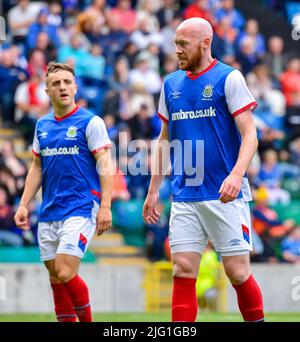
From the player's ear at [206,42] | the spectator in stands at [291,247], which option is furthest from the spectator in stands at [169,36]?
the player's ear at [206,42]

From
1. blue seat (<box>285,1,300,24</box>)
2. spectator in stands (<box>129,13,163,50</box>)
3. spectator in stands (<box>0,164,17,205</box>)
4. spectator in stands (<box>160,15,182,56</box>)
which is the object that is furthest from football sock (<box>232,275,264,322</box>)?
blue seat (<box>285,1,300,24</box>)

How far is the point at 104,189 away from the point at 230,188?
192 cm

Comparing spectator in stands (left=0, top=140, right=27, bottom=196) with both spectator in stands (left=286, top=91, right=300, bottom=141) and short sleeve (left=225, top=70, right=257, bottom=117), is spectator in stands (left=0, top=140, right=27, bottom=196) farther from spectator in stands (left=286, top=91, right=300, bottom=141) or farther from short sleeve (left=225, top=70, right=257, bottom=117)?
short sleeve (left=225, top=70, right=257, bottom=117)

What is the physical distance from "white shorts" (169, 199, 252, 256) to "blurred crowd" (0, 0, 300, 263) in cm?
768

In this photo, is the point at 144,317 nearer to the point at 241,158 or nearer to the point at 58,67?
the point at 58,67

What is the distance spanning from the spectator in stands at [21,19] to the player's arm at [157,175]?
10.2 meters

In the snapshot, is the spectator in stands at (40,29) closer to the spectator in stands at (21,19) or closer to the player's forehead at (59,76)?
the spectator in stands at (21,19)


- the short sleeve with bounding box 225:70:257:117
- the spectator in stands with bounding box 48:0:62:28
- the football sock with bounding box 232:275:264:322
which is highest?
the spectator in stands with bounding box 48:0:62:28

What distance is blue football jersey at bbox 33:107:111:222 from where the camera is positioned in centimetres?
953

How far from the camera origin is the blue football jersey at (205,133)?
26.9ft

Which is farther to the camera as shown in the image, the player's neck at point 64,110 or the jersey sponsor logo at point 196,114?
the player's neck at point 64,110

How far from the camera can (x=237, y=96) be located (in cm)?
810
